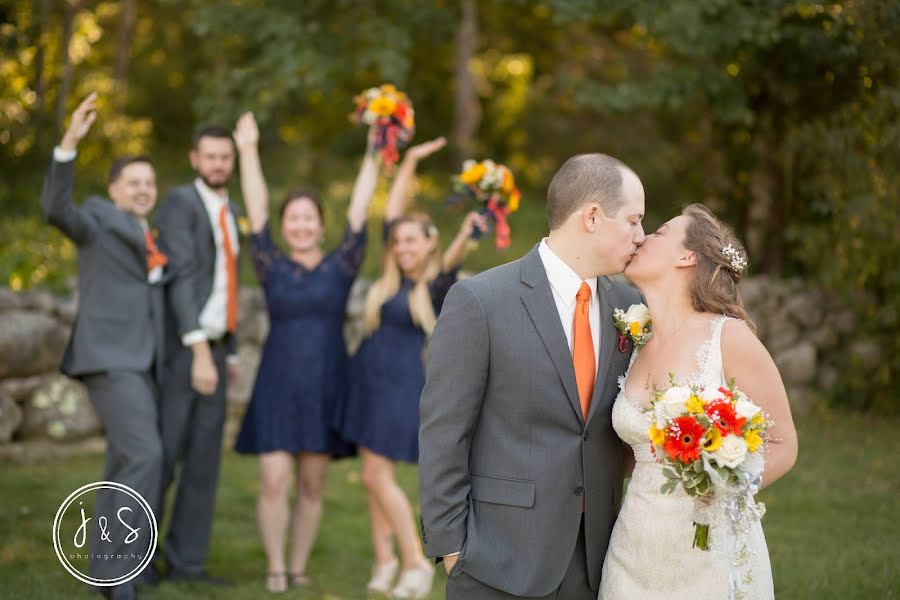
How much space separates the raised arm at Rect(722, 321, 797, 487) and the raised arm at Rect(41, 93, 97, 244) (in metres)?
3.26

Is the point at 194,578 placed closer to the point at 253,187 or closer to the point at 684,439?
the point at 253,187

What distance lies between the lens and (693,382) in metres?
3.20

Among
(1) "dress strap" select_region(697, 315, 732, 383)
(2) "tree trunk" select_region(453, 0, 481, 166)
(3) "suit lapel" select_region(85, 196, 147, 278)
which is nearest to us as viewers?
(1) "dress strap" select_region(697, 315, 732, 383)

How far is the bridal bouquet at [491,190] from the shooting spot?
5883 millimetres

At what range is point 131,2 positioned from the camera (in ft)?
48.9

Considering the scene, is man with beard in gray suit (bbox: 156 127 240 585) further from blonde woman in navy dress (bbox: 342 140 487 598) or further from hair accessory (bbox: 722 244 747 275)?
hair accessory (bbox: 722 244 747 275)

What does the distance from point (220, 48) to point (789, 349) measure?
6.66 meters

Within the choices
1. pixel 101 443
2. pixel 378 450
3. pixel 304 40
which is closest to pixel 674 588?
pixel 378 450

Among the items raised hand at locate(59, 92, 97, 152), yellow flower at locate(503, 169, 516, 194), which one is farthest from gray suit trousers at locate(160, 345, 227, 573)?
yellow flower at locate(503, 169, 516, 194)

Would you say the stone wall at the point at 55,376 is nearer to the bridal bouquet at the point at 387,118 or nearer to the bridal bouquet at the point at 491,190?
the bridal bouquet at the point at 387,118

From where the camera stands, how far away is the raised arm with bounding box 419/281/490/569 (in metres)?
3.13

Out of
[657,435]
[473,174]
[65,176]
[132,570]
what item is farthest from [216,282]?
[657,435]

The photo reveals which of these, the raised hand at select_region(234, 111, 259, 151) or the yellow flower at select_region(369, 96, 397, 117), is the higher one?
the yellow flower at select_region(369, 96, 397, 117)

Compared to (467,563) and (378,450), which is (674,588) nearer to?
(467,563)
